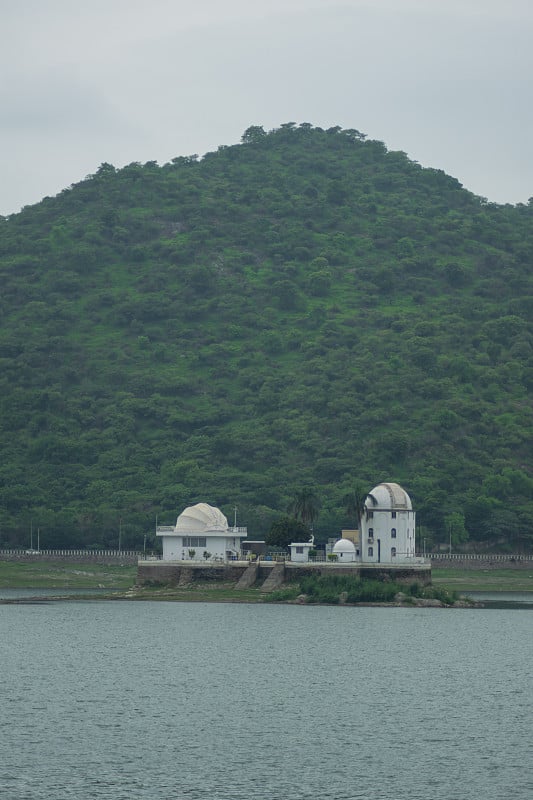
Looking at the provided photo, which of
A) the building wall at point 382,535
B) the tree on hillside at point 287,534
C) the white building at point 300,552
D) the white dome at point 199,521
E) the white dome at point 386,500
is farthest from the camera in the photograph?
the white dome at point 199,521

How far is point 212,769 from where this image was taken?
62.1 meters

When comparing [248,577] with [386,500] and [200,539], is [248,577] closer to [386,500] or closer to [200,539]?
[200,539]

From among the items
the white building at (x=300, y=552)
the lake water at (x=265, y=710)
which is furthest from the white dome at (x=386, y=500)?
the lake water at (x=265, y=710)

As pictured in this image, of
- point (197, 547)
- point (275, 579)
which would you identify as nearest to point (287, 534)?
point (275, 579)

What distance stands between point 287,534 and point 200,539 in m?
10.6

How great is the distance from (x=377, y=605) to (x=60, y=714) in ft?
232

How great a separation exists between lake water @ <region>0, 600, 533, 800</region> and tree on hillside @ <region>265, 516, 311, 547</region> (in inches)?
1046

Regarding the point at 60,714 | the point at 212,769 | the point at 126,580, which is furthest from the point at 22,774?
the point at 126,580

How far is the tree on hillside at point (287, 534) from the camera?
6053 inches

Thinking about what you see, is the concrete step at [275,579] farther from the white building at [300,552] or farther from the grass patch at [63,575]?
the grass patch at [63,575]

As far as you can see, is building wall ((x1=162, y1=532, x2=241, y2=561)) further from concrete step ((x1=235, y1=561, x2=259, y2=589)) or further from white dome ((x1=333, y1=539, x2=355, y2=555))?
white dome ((x1=333, y1=539, x2=355, y2=555))

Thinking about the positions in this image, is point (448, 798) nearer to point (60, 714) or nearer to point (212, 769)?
point (212, 769)

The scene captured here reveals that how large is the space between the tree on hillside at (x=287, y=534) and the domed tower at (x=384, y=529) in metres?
6.35

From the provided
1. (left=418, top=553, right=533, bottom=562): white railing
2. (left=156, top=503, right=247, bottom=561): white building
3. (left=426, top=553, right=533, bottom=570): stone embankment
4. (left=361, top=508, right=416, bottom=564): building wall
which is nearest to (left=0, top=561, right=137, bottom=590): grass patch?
(left=156, top=503, right=247, bottom=561): white building
